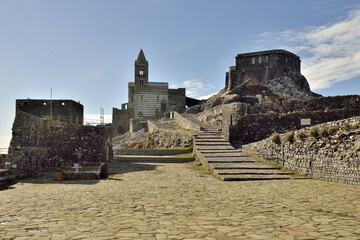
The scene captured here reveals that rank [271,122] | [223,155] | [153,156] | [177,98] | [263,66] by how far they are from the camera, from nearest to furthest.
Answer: [223,155] → [271,122] → [153,156] → [263,66] → [177,98]

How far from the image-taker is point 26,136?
47.8ft

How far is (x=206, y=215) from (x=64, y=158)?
14.4 meters

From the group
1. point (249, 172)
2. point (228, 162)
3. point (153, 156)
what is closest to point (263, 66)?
point (153, 156)

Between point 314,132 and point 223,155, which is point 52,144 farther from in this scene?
point 314,132

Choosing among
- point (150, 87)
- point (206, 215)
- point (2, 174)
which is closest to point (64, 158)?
point (2, 174)

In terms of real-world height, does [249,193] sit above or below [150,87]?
below

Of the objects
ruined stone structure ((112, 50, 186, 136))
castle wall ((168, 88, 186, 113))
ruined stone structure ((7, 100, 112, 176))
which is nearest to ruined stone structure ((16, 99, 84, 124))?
ruined stone structure ((7, 100, 112, 176))

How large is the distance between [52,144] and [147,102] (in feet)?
143


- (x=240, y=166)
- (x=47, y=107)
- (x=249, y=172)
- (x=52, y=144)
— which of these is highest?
(x=47, y=107)

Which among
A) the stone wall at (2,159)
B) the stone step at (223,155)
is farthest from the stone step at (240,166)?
the stone wall at (2,159)

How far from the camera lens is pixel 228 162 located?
1555cm

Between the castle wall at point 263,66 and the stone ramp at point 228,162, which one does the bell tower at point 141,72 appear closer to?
the castle wall at point 263,66

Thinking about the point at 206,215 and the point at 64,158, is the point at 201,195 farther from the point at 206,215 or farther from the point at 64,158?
the point at 64,158

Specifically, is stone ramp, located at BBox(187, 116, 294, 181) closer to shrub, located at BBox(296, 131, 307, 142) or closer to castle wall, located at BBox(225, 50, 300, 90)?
shrub, located at BBox(296, 131, 307, 142)
